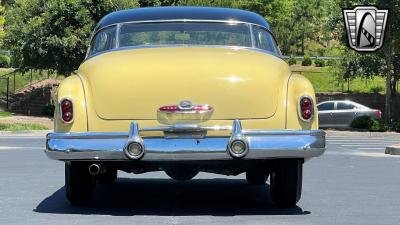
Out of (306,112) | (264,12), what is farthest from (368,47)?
(306,112)

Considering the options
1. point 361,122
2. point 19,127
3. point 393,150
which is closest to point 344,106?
point 361,122

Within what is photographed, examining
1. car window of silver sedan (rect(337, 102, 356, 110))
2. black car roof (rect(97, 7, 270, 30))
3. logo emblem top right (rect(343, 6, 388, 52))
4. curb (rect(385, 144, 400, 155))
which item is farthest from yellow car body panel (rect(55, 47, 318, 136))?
car window of silver sedan (rect(337, 102, 356, 110))

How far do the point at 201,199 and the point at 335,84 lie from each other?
37014mm

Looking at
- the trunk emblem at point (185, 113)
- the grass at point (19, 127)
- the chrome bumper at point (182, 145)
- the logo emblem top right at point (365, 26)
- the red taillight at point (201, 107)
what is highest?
the logo emblem top right at point (365, 26)

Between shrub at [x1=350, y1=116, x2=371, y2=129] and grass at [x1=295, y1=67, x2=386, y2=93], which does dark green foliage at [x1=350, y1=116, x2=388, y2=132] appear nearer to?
shrub at [x1=350, y1=116, x2=371, y2=129]

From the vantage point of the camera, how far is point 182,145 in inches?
251

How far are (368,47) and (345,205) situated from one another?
24015 millimetres

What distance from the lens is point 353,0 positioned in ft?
94.2

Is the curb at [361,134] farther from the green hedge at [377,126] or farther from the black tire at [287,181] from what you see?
the black tire at [287,181]

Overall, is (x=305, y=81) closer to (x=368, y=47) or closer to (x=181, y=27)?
(x=181, y=27)

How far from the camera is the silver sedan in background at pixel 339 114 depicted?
2998 centimetres

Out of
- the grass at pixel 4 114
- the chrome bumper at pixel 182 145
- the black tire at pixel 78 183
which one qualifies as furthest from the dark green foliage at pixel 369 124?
the chrome bumper at pixel 182 145

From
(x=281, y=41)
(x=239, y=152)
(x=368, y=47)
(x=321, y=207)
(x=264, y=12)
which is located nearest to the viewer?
(x=239, y=152)

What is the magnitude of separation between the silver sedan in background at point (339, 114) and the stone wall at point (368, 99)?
4907 millimetres
